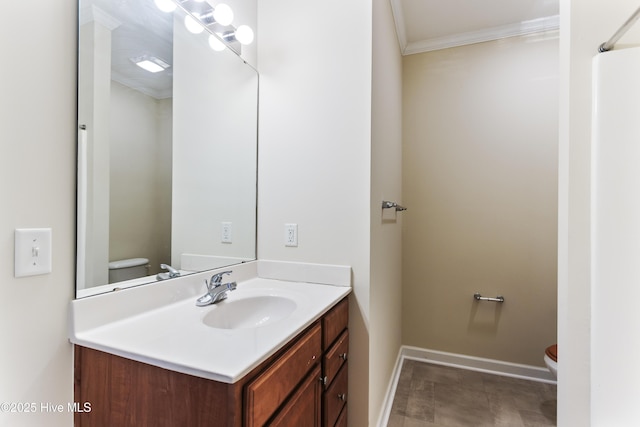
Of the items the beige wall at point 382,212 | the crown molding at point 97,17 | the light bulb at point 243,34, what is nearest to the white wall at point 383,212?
the beige wall at point 382,212

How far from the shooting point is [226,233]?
1.52 metres

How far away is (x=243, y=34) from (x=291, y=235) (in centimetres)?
104

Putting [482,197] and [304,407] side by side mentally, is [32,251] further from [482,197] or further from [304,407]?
[482,197]

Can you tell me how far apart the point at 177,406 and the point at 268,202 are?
1.08 metres

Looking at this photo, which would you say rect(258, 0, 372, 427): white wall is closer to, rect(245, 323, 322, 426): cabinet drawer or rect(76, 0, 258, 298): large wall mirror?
rect(76, 0, 258, 298): large wall mirror

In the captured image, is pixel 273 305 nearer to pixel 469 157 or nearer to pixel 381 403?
pixel 381 403

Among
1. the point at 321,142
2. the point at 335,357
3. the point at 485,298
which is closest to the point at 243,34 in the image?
the point at 321,142

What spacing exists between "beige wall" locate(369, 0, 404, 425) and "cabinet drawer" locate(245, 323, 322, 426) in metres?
0.54

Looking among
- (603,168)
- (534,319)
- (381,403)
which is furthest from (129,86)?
(534,319)

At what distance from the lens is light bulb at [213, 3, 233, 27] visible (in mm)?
1324

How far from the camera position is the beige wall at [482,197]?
228cm

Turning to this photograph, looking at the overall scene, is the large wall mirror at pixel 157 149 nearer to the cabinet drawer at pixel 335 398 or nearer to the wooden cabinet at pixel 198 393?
the wooden cabinet at pixel 198 393

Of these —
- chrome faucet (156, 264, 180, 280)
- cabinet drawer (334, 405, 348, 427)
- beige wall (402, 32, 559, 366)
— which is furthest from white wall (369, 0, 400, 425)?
chrome faucet (156, 264, 180, 280)

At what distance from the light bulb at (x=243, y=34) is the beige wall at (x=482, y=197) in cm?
159
